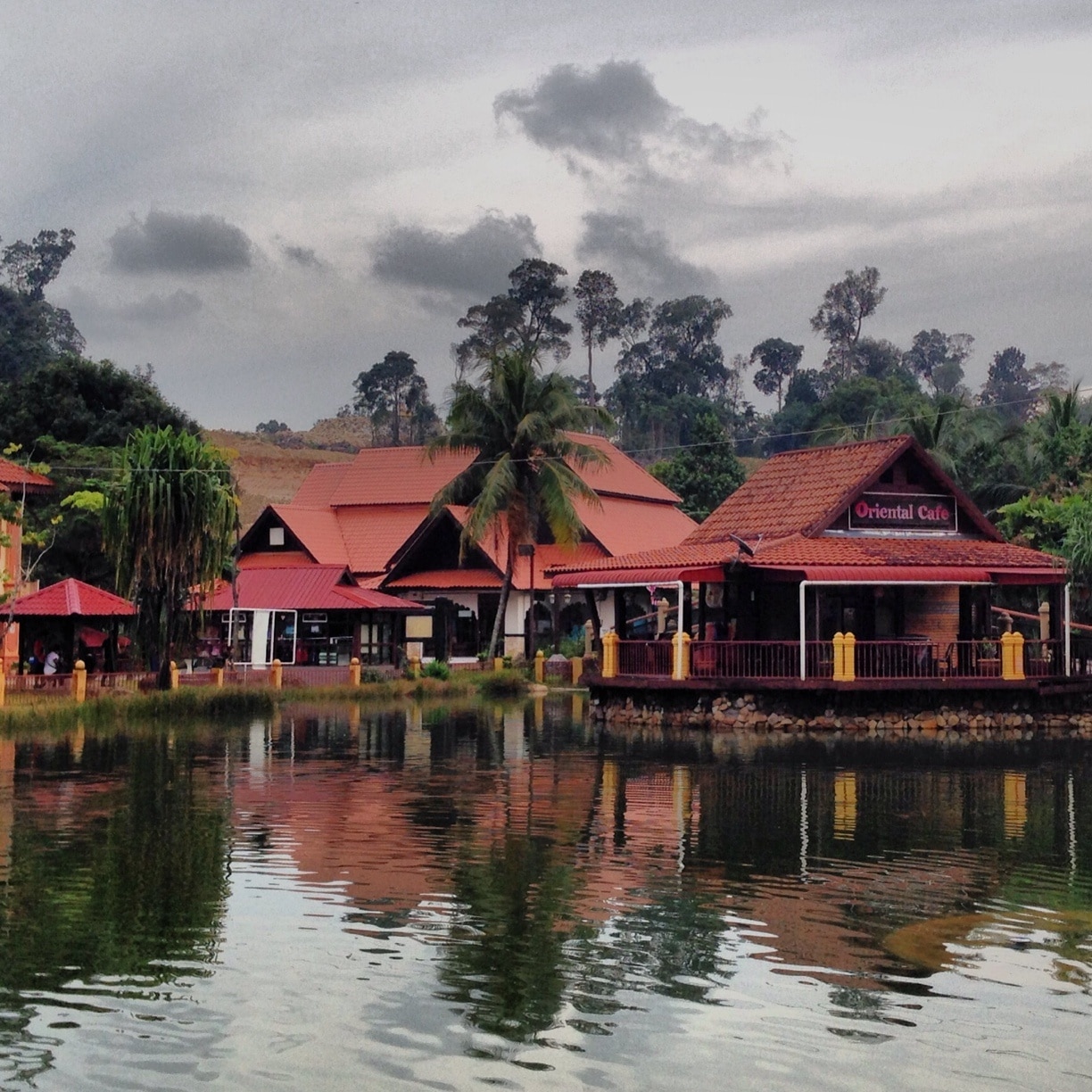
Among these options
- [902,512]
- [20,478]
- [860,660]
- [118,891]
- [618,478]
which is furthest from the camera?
[618,478]

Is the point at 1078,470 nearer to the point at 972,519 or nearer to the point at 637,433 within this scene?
the point at 972,519

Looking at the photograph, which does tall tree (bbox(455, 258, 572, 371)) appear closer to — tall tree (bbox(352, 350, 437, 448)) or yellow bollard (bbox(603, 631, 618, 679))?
tall tree (bbox(352, 350, 437, 448))

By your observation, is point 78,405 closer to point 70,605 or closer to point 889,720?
point 70,605

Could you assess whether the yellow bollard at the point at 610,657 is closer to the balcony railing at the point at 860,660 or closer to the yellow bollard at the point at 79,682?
the balcony railing at the point at 860,660

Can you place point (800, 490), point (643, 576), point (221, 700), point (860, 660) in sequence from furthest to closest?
point (800, 490)
point (221, 700)
point (643, 576)
point (860, 660)

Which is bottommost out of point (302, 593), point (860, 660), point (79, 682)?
point (79, 682)

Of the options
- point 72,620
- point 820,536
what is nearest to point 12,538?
point 72,620

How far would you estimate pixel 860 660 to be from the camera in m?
32.0

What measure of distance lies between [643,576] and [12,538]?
1787 cm

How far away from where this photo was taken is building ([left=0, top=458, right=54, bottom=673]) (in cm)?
3591

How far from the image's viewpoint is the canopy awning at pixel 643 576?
32469 mm

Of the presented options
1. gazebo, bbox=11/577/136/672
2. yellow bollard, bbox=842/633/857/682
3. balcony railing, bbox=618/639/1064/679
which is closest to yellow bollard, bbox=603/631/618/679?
balcony railing, bbox=618/639/1064/679

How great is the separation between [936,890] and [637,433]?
103 meters

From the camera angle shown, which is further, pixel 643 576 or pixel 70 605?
pixel 70 605
